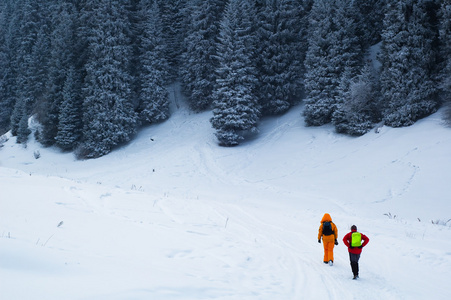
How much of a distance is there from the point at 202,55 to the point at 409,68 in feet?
61.5

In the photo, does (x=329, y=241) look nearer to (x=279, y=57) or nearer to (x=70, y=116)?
(x=279, y=57)

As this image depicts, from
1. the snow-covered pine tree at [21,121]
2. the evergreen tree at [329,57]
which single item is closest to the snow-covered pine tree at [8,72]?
the snow-covered pine tree at [21,121]

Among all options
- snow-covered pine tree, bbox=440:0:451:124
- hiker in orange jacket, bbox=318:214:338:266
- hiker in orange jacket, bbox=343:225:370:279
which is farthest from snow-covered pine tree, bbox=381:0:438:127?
hiker in orange jacket, bbox=343:225:370:279

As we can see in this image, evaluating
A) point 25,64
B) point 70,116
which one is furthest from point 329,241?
point 25,64

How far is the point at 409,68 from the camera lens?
2012 cm

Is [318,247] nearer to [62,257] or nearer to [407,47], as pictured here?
[62,257]

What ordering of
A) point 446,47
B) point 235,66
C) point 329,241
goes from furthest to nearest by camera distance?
point 235,66 → point 446,47 → point 329,241

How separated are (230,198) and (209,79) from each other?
17.4 metres

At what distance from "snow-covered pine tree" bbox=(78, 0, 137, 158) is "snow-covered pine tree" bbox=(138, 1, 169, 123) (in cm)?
160

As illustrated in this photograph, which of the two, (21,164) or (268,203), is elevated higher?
(268,203)

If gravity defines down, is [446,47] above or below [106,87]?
above

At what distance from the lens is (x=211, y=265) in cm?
620

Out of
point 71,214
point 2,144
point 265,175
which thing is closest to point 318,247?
point 71,214

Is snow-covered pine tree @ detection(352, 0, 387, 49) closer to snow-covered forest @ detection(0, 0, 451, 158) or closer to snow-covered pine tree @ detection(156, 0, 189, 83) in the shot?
snow-covered forest @ detection(0, 0, 451, 158)
